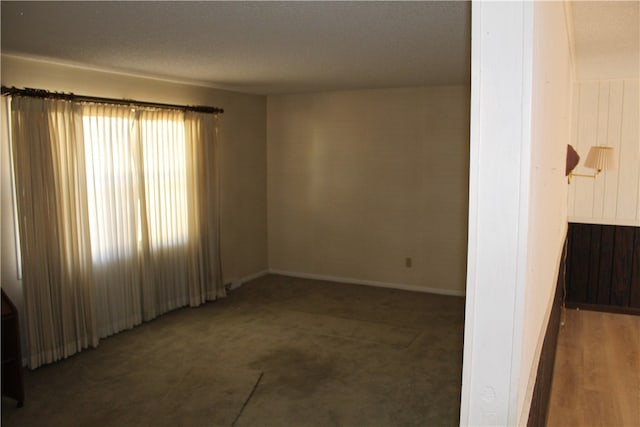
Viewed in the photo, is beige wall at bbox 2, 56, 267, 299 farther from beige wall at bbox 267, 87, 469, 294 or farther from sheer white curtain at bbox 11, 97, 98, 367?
sheer white curtain at bbox 11, 97, 98, 367

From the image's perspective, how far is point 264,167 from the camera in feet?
23.3

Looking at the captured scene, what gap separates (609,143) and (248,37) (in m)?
4.04

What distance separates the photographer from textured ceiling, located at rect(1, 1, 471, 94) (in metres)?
2.55

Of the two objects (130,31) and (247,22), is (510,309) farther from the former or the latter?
(130,31)

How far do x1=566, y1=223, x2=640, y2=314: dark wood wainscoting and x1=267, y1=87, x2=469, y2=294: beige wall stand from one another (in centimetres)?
120

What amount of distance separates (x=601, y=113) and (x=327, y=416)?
4.16 m

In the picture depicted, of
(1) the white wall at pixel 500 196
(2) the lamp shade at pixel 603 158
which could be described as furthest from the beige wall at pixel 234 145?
(1) the white wall at pixel 500 196

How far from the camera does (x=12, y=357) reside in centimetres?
347

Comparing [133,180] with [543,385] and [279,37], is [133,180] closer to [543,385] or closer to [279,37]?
[279,37]

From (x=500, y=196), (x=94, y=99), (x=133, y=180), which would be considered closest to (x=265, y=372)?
(x=133, y=180)

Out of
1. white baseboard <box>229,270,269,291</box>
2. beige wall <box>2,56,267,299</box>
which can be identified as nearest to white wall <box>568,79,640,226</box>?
beige wall <box>2,56,267,299</box>

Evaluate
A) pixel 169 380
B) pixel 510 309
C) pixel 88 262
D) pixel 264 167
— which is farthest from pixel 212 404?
pixel 264 167

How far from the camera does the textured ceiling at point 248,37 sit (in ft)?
8.37

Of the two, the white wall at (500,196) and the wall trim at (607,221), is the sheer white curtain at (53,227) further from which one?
the wall trim at (607,221)
